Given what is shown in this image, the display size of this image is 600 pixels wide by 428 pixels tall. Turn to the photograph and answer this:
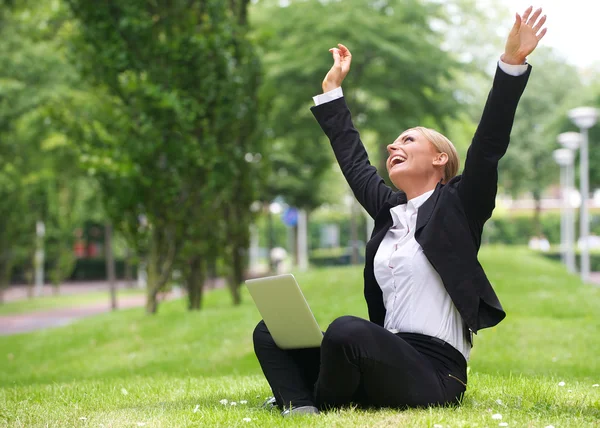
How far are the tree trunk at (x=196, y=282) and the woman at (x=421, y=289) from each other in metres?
9.71

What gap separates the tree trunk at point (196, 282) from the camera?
1366cm

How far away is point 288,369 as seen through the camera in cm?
399

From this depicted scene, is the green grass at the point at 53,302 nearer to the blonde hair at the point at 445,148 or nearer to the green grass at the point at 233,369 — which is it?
the green grass at the point at 233,369

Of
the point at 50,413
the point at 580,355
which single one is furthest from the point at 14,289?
Result: the point at 50,413

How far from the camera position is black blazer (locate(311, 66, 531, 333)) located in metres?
3.53

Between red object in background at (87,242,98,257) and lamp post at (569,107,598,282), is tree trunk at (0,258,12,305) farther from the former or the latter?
red object in background at (87,242,98,257)

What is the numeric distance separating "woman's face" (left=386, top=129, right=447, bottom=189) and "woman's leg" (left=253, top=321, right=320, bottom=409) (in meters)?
0.94

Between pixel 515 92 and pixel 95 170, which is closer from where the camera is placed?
pixel 515 92

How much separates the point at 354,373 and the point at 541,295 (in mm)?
9472

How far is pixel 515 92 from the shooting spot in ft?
11.5

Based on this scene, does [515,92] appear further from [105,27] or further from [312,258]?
[312,258]

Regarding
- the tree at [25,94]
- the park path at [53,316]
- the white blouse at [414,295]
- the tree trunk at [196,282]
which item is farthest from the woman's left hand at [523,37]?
the tree at [25,94]

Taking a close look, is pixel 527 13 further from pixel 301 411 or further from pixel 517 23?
pixel 301 411

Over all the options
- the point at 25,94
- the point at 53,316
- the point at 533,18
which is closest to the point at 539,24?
the point at 533,18
